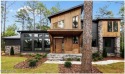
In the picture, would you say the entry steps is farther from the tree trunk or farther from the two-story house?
the tree trunk

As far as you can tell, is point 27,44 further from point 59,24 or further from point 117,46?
point 117,46

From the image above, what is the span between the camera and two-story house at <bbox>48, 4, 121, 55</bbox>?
790 inches

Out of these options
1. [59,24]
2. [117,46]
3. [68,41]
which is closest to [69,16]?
[59,24]

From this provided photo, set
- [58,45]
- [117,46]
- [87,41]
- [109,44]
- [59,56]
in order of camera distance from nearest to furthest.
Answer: [87,41]
[59,56]
[58,45]
[117,46]
[109,44]

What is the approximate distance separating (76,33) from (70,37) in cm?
178

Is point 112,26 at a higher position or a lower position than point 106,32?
higher

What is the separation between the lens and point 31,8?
36.4 metres

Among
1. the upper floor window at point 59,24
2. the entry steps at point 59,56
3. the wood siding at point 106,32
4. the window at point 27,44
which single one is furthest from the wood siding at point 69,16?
the window at point 27,44

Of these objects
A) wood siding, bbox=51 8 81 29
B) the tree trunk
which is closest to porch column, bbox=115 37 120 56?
wood siding, bbox=51 8 81 29

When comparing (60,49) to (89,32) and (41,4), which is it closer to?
(89,32)

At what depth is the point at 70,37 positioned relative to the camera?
21.0 meters

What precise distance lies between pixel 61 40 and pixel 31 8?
55.0ft

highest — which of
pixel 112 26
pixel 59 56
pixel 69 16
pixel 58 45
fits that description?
pixel 69 16

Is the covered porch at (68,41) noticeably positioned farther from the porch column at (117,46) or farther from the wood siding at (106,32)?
the porch column at (117,46)
